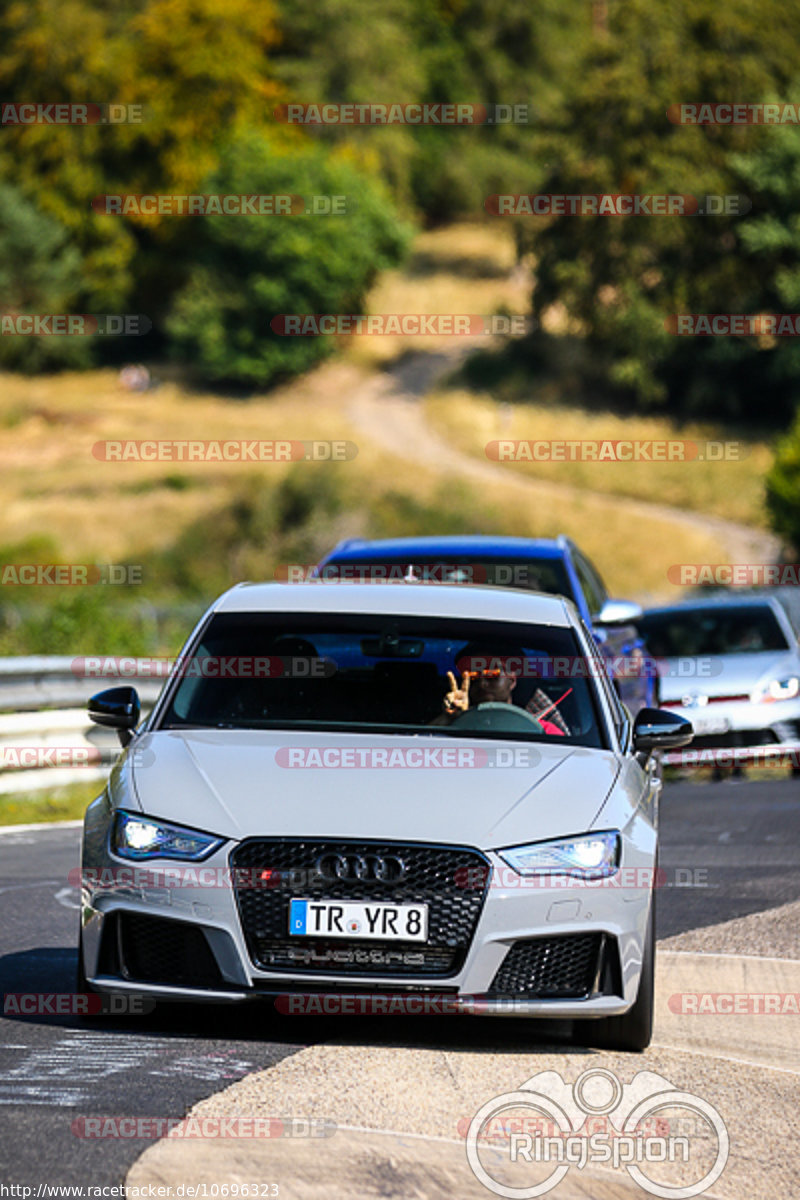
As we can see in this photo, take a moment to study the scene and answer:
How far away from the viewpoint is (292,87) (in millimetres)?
100938

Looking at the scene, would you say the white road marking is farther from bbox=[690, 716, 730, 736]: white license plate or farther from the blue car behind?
bbox=[690, 716, 730, 736]: white license plate

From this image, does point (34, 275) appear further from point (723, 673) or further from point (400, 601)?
point (400, 601)

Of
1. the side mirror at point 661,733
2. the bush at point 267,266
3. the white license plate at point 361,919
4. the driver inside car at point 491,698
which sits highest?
the driver inside car at point 491,698

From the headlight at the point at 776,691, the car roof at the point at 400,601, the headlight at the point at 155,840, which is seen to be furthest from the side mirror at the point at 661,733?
the headlight at the point at 776,691

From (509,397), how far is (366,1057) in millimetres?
77685

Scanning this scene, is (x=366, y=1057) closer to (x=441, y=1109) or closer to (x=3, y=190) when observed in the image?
(x=441, y=1109)

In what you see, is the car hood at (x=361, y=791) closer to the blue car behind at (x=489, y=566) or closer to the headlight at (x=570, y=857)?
the headlight at (x=570, y=857)

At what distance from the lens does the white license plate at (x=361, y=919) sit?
591cm

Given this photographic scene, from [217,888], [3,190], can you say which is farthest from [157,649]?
[3,190]

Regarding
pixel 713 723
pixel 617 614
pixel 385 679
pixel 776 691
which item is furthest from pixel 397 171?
pixel 385 679

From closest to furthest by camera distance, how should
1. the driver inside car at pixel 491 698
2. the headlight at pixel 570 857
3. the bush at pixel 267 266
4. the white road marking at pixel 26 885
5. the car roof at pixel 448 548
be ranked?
1. the headlight at pixel 570 857
2. the driver inside car at pixel 491 698
3. the white road marking at pixel 26 885
4. the car roof at pixel 448 548
5. the bush at pixel 267 266

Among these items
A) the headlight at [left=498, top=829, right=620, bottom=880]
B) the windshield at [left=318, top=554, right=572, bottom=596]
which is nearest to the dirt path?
the windshield at [left=318, top=554, right=572, bottom=596]

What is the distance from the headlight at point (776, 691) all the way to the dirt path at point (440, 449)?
34.8m

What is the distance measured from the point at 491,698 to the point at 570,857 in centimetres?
125
